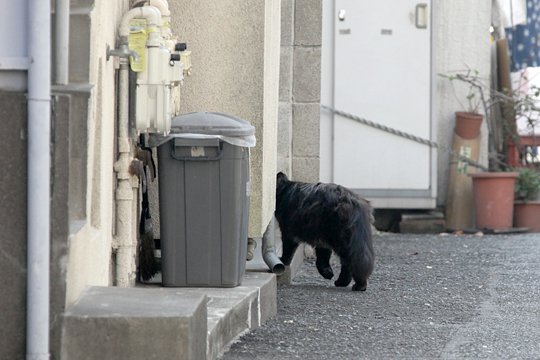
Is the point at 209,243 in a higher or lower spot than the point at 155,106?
lower

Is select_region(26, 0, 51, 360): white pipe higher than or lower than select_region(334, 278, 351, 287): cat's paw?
higher

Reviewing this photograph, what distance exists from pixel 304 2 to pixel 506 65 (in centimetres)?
476

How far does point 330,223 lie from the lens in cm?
779

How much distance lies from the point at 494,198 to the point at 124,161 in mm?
7523

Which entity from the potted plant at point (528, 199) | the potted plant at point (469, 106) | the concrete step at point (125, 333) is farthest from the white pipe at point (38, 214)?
the potted plant at point (528, 199)

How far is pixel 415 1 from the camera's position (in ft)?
40.3


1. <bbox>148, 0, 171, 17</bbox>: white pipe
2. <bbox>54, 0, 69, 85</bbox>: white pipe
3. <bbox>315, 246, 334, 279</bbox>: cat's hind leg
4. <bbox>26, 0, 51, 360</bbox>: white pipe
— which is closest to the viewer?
<bbox>26, 0, 51, 360</bbox>: white pipe

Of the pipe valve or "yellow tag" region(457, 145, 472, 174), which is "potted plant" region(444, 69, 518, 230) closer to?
"yellow tag" region(457, 145, 472, 174)

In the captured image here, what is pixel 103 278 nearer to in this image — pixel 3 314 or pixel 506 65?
pixel 3 314

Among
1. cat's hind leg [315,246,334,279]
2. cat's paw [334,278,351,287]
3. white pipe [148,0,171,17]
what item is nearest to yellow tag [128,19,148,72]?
white pipe [148,0,171,17]

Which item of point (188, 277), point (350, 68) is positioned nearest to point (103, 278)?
point (188, 277)

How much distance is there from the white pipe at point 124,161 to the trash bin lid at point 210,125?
1.23 feet

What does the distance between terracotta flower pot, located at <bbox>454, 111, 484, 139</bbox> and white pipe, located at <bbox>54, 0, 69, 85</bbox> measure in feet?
28.7

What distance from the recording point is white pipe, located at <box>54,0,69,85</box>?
4414 mm
